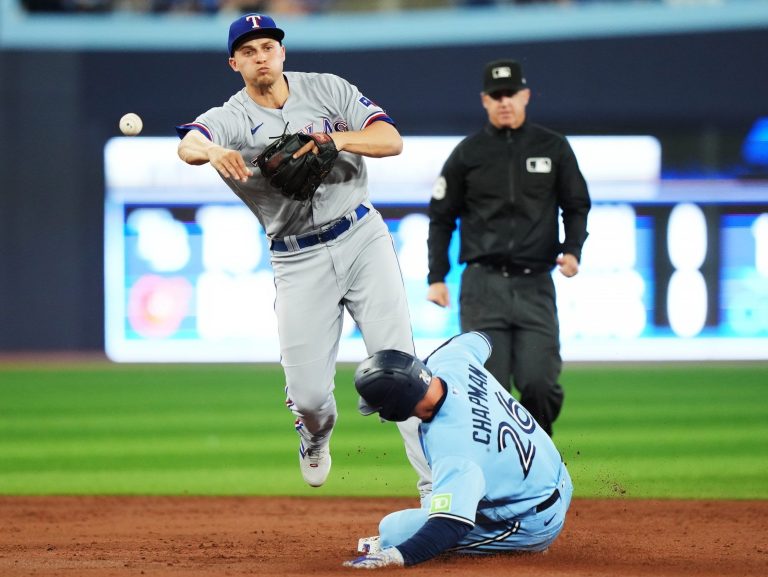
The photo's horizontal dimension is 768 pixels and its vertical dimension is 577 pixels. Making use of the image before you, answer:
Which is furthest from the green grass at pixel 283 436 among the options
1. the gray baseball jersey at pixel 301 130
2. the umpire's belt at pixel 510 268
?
the gray baseball jersey at pixel 301 130

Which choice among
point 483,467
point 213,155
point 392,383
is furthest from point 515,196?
point 392,383

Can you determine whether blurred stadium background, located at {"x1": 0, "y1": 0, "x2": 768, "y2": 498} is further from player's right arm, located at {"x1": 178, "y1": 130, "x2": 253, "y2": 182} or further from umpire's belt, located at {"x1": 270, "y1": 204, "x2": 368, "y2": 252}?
player's right arm, located at {"x1": 178, "y1": 130, "x2": 253, "y2": 182}

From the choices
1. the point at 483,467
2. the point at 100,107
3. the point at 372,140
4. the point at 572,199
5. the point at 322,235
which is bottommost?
the point at 483,467

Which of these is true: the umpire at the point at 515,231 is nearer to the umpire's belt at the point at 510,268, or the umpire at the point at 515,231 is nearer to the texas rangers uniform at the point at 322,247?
the umpire's belt at the point at 510,268

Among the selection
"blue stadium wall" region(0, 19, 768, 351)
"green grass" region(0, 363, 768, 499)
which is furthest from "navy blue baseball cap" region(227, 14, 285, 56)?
"blue stadium wall" region(0, 19, 768, 351)

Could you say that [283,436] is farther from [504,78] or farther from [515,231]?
[504,78]

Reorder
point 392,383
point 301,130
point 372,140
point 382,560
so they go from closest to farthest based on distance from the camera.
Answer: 1. point 392,383
2. point 382,560
3. point 372,140
4. point 301,130
